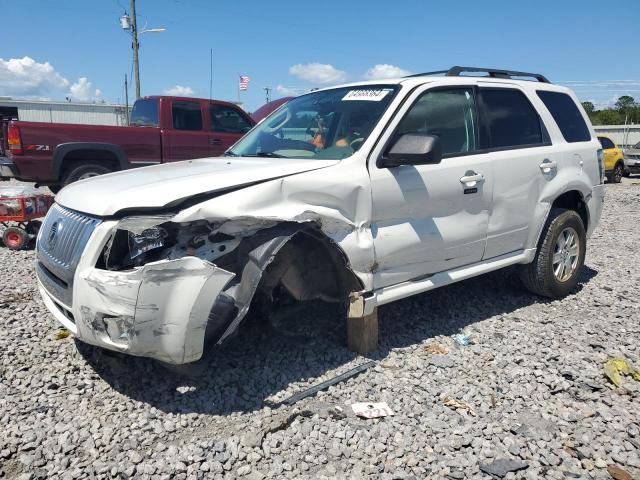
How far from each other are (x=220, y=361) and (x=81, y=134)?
6.17 m

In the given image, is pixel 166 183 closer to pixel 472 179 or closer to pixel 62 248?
pixel 62 248

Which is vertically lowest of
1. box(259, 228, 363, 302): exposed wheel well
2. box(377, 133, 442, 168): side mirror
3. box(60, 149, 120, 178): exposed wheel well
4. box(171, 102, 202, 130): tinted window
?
box(259, 228, 363, 302): exposed wheel well

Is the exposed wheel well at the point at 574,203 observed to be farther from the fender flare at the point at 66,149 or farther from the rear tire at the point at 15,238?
the fender flare at the point at 66,149

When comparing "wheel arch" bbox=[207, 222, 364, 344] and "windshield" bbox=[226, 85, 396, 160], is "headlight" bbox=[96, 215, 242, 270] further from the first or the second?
"windshield" bbox=[226, 85, 396, 160]

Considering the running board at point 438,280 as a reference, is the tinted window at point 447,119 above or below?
above

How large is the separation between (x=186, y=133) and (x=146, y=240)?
7.07m

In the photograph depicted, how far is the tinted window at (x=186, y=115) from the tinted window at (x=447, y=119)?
655cm

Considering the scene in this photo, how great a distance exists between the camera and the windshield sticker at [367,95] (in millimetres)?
3922

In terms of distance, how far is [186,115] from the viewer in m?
9.73

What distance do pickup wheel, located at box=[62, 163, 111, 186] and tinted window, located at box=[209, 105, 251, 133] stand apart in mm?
2319

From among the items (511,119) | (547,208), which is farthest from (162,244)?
(547,208)

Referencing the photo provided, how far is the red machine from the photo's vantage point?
22.1 feet

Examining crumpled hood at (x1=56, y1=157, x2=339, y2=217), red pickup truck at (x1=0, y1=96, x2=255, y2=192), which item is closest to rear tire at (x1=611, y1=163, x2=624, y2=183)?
red pickup truck at (x1=0, y1=96, x2=255, y2=192)

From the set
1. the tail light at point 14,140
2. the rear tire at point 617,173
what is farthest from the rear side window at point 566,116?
the rear tire at point 617,173
